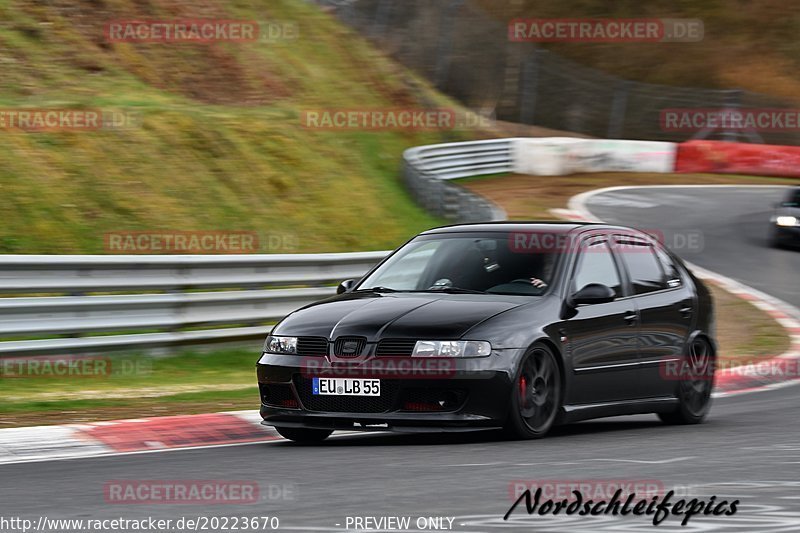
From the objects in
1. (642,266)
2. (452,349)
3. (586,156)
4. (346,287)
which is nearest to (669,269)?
(642,266)

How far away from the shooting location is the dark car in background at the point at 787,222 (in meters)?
25.1

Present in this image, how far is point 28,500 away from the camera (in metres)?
6.71

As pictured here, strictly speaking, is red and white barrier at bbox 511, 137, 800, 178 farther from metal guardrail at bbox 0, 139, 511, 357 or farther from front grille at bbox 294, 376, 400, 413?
front grille at bbox 294, 376, 400, 413

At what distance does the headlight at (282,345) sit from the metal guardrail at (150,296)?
3.49 meters

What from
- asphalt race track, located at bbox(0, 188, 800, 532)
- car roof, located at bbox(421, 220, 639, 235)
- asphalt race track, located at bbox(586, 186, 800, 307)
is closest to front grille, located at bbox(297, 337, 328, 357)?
asphalt race track, located at bbox(0, 188, 800, 532)

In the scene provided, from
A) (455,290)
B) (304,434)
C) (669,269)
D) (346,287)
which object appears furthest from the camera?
(669,269)

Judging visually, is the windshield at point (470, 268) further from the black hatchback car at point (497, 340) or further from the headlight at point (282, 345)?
the headlight at point (282, 345)

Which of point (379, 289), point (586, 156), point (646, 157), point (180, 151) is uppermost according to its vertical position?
point (379, 289)

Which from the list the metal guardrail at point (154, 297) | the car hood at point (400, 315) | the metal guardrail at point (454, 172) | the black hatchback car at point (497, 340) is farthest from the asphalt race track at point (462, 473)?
the metal guardrail at point (454, 172)

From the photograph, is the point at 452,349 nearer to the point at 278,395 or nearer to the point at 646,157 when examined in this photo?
the point at 278,395

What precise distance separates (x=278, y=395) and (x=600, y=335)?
7.26 ft

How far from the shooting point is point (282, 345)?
923 centimetres

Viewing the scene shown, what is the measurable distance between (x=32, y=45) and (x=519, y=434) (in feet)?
56.3

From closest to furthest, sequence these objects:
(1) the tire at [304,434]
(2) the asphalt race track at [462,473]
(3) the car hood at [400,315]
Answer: (2) the asphalt race track at [462,473], (3) the car hood at [400,315], (1) the tire at [304,434]
